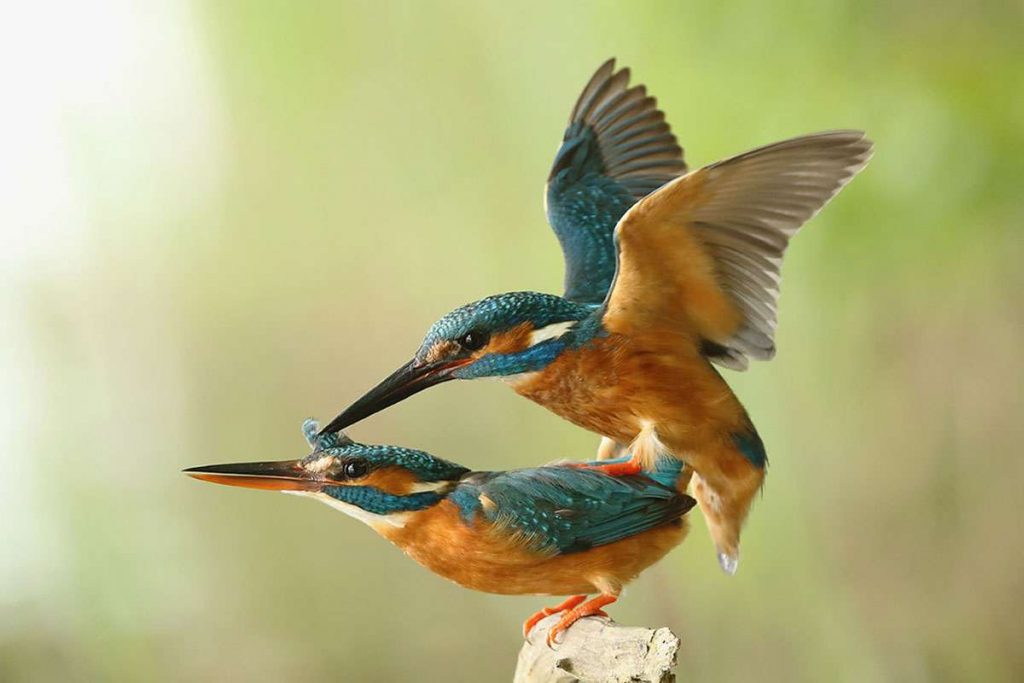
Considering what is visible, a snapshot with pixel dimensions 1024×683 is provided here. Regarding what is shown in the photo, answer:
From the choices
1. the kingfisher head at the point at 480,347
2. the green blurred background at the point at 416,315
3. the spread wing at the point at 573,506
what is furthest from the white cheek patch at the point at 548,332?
the green blurred background at the point at 416,315

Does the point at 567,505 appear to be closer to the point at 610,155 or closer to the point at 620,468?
the point at 620,468

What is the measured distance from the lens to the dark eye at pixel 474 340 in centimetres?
94

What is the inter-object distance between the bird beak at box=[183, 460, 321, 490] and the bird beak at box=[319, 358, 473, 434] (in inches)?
1.8

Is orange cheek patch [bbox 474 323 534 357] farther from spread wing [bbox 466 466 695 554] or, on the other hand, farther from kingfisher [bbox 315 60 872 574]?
spread wing [bbox 466 466 695 554]

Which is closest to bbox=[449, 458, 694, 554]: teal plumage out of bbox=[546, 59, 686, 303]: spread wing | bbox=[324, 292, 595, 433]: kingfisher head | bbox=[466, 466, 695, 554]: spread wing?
bbox=[466, 466, 695, 554]: spread wing

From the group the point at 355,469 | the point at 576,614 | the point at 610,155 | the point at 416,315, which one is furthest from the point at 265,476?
the point at 416,315

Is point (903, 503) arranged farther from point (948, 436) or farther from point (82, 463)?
point (82, 463)

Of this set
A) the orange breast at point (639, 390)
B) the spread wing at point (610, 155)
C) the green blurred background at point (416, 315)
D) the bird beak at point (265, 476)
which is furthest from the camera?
the green blurred background at point (416, 315)

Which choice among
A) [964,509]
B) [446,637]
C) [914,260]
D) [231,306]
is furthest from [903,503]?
[231,306]

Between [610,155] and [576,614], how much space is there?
1.89 ft

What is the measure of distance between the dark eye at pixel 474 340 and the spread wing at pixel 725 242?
13 centimetres

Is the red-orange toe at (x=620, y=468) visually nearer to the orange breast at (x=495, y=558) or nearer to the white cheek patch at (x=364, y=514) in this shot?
the orange breast at (x=495, y=558)

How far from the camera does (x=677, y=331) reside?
1065mm

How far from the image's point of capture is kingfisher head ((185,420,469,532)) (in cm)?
92
